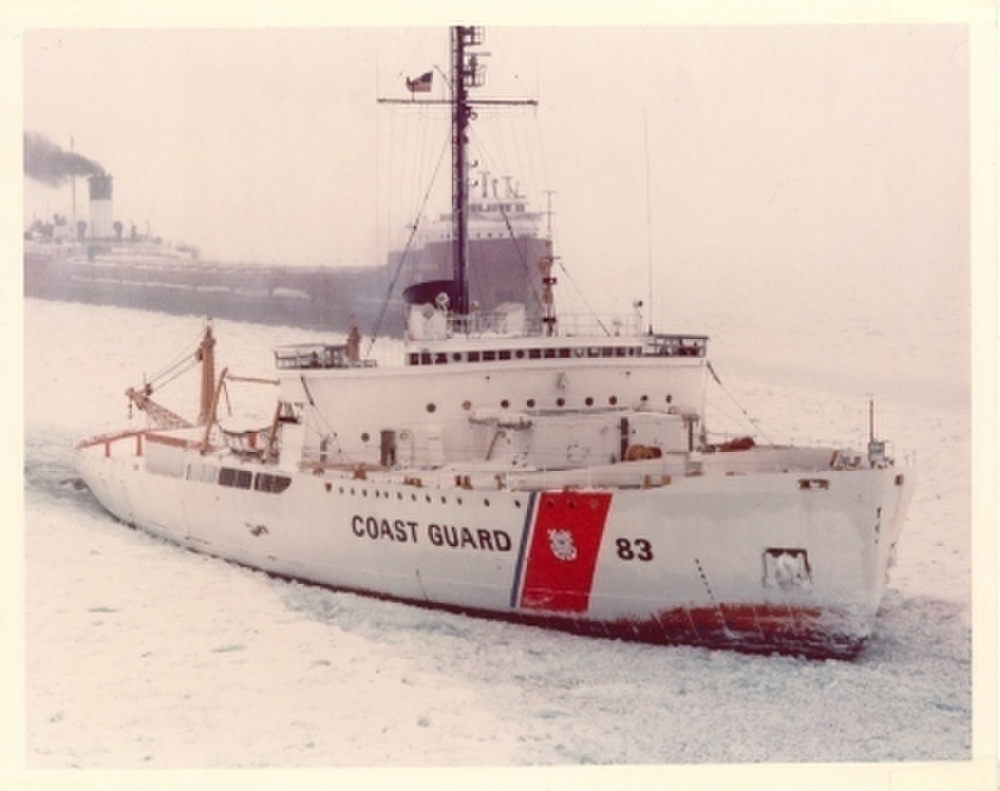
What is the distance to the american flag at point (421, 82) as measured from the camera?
30.8 feet

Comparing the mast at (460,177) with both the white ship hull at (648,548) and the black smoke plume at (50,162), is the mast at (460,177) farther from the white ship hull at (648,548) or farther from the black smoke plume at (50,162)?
the black smoke plume at (50,162)

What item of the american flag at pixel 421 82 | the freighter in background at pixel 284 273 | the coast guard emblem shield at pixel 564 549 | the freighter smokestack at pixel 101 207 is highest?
the american flag at pixel 421 82

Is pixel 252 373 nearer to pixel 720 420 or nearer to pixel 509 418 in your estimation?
pixel 509 418

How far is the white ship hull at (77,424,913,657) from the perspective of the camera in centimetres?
845

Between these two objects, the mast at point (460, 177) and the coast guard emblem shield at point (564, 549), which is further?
the mast at point (460, 177)

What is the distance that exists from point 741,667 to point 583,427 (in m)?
2.30

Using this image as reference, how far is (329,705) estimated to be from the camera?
851 cm

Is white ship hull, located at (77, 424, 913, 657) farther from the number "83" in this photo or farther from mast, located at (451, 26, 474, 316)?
mast, located at (451, 26, 474, 316)

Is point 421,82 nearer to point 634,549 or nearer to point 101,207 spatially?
point 101,207

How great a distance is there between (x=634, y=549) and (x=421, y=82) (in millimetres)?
3816

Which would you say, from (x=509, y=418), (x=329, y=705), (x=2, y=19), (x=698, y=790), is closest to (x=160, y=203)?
(x=2, y=19)

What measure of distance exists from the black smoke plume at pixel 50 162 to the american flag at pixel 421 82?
2434mm

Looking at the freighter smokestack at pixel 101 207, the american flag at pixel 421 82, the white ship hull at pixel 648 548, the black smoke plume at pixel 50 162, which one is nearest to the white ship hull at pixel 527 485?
the white ship hull at pixel 648 548

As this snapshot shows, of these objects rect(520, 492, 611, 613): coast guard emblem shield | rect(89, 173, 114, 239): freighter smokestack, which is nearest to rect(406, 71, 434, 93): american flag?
rect(89, 173, 114, 239): freighter smokestack
